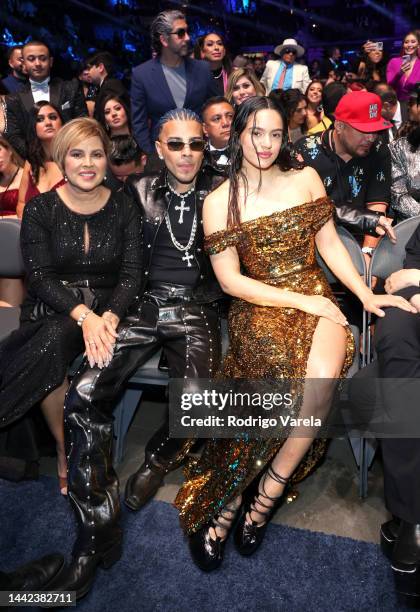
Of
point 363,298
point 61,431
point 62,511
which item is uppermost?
point 363,298

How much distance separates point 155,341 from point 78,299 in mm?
429

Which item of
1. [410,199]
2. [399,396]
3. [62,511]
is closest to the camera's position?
[399,396]

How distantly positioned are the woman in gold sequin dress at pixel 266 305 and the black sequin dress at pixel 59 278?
0.50 metres

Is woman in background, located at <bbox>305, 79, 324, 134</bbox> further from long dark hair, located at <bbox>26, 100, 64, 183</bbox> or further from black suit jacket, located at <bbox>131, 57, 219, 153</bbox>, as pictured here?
long dark hair, located at <bbox>26, 100, 64, 183</bbox>

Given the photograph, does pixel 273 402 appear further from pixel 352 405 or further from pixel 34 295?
pixel 34 295

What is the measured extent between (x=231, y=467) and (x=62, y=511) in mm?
903

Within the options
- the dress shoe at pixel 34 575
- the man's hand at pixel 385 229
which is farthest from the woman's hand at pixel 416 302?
the dress shoe at pixel 34 575

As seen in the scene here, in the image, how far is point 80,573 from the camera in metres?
2.33

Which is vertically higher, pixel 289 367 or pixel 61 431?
pixel 289 367

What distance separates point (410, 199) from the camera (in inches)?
151

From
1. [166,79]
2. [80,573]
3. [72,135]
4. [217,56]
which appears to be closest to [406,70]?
[217,56]

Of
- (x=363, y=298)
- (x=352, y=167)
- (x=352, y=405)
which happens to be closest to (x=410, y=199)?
(x=352, y=167)

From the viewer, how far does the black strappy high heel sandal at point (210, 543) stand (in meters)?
2.42

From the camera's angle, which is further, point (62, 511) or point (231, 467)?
point (62, 511)
